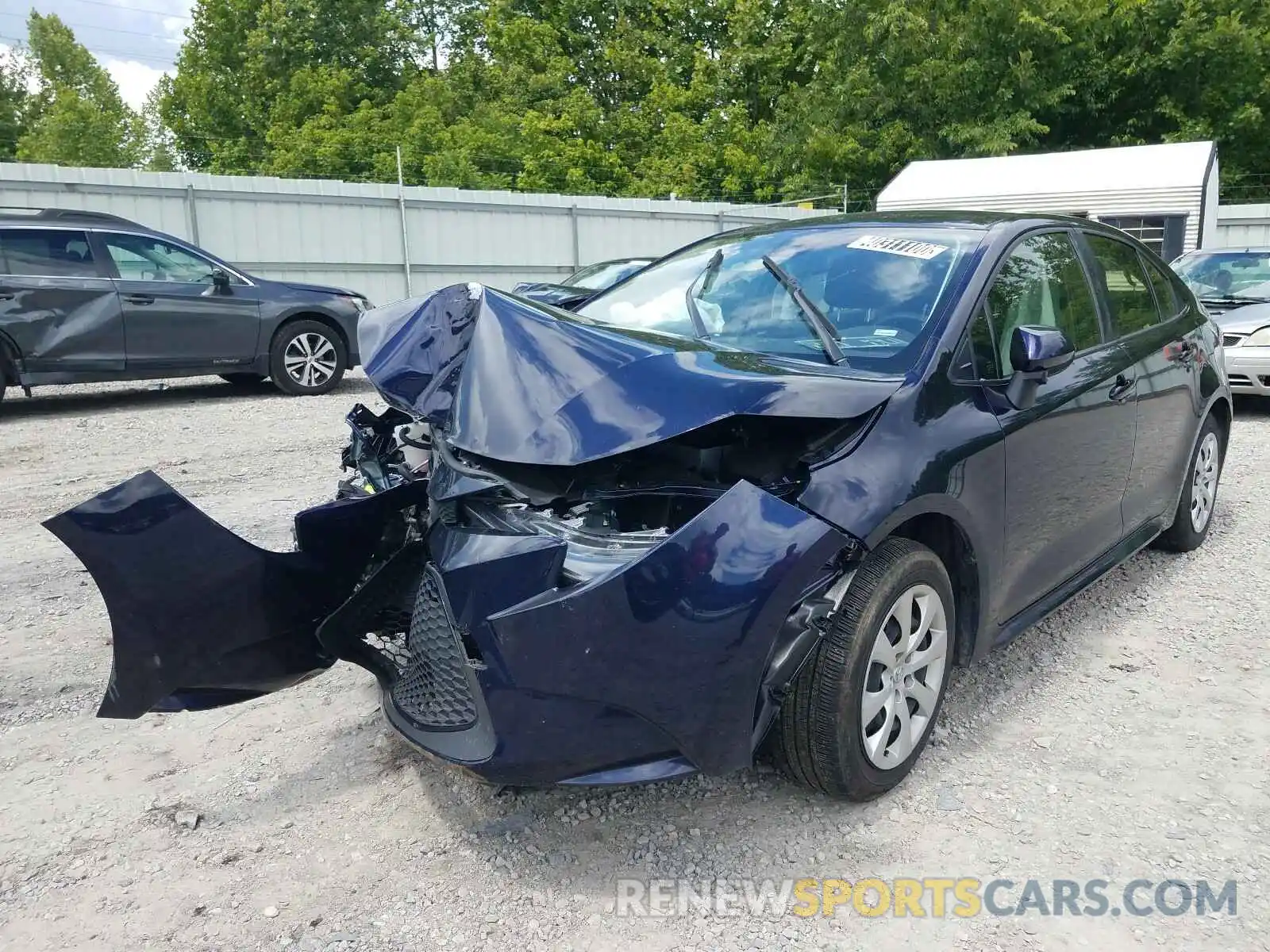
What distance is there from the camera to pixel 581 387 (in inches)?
102

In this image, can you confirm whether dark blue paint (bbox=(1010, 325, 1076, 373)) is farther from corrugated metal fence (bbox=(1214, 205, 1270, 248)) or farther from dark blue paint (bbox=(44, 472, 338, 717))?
corrugated metal fence (bbox=(1214, 205, 1270, 248))

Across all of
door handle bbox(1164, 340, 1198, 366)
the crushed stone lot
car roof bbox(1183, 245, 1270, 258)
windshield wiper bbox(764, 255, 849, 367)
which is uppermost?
car roof bbox(1183, 245, 1270, 258)

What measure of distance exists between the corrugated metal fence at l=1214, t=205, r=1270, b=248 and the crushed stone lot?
802 inches

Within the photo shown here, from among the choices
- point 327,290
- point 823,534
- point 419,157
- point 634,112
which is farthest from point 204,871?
point 634,112

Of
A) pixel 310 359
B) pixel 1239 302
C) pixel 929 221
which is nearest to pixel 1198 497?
pixel 929 221

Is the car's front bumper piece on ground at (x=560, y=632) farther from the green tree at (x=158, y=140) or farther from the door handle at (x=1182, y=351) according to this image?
the green tree at (x=158, y=140)

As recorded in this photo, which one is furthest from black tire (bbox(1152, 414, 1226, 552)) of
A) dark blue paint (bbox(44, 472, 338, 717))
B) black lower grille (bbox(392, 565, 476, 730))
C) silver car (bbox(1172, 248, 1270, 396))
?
dark blue paint (bbox(44, 472, 338, 717))

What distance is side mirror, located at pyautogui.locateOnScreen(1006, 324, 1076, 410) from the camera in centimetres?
305

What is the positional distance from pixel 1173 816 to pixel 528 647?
191cm

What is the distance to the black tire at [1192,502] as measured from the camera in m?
4.79

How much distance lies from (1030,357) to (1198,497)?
2547mm

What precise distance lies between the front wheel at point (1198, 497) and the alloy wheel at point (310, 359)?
8232mm

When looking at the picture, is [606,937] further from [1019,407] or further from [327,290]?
[327,290]

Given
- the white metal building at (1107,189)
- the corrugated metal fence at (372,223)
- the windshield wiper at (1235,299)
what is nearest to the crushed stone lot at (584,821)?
the windshield wiper at (1235,299)
